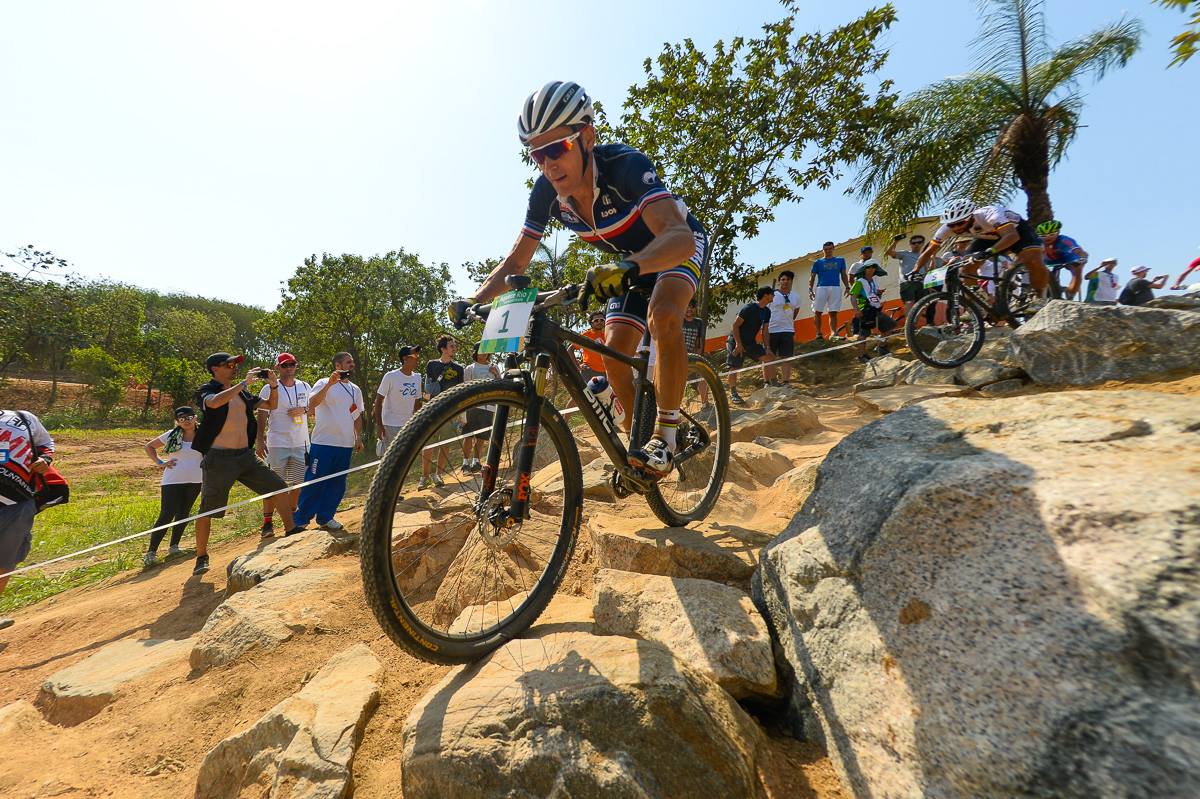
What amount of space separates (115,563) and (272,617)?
726 cm

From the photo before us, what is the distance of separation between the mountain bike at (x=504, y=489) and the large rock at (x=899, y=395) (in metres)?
4.16

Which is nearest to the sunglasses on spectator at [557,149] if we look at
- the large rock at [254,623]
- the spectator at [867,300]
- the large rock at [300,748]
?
the large rock at [300,748]

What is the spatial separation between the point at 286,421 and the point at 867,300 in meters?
11.0

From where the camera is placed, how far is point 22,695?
4.10m

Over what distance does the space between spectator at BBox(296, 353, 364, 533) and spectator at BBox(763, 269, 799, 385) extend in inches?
305

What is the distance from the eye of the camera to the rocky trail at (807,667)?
48.3 inches

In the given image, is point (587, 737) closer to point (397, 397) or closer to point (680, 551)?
point (680, 551)

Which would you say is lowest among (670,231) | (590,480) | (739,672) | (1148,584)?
(739,672)

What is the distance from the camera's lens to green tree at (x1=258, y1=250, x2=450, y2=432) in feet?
84.0

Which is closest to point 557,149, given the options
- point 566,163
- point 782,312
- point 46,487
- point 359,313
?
point 566,163

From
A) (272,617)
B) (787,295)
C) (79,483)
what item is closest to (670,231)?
(272,617)

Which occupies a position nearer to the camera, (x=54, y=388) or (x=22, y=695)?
(x=22, y=695)

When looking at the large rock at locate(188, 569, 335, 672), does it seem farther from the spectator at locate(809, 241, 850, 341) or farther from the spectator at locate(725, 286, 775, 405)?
the spectator at locate(809, 241, 850, 341)

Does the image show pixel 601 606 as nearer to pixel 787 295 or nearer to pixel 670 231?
pixel 670 231
